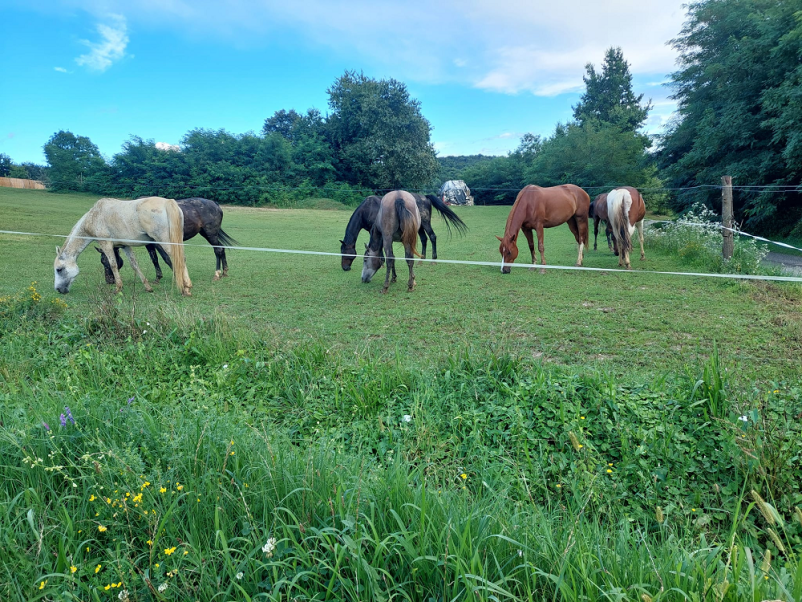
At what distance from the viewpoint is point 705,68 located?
17.0 m

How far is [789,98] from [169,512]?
18161 mm

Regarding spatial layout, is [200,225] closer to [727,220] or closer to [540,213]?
[540,213]

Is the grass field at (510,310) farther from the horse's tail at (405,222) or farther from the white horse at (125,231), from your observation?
the horse's tail at (405,222)

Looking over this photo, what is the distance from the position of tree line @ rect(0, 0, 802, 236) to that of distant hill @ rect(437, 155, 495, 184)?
4577 millimetres

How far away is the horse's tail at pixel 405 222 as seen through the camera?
7102 mm

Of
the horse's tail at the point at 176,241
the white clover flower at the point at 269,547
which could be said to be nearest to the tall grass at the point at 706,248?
the white clover flower at the point at 269,547

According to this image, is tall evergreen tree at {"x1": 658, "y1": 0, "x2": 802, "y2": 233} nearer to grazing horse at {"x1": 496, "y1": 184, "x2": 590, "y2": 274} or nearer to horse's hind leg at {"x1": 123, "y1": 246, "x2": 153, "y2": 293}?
grazing horse at {"x1": 496, "y1": 184, "x2": 590, "y2": 274}

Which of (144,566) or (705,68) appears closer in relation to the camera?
(144,566)

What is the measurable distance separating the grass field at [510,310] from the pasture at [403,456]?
0.06 metres

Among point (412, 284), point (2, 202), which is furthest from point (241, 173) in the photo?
point (412, 284)

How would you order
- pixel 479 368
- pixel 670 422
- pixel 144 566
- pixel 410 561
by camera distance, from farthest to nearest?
pixel 479 368 < pixel 670 422 < pixel 144 566 < pixel 410 561

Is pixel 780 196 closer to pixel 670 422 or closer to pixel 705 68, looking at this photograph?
pixel 705 68

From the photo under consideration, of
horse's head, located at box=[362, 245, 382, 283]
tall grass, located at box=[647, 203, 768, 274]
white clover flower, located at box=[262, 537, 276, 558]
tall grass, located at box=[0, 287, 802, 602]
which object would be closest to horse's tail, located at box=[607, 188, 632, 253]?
tall grass, located at box=[647, 203, 768, 274]

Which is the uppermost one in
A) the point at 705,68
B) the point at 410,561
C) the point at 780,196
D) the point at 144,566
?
the point at 705,68
